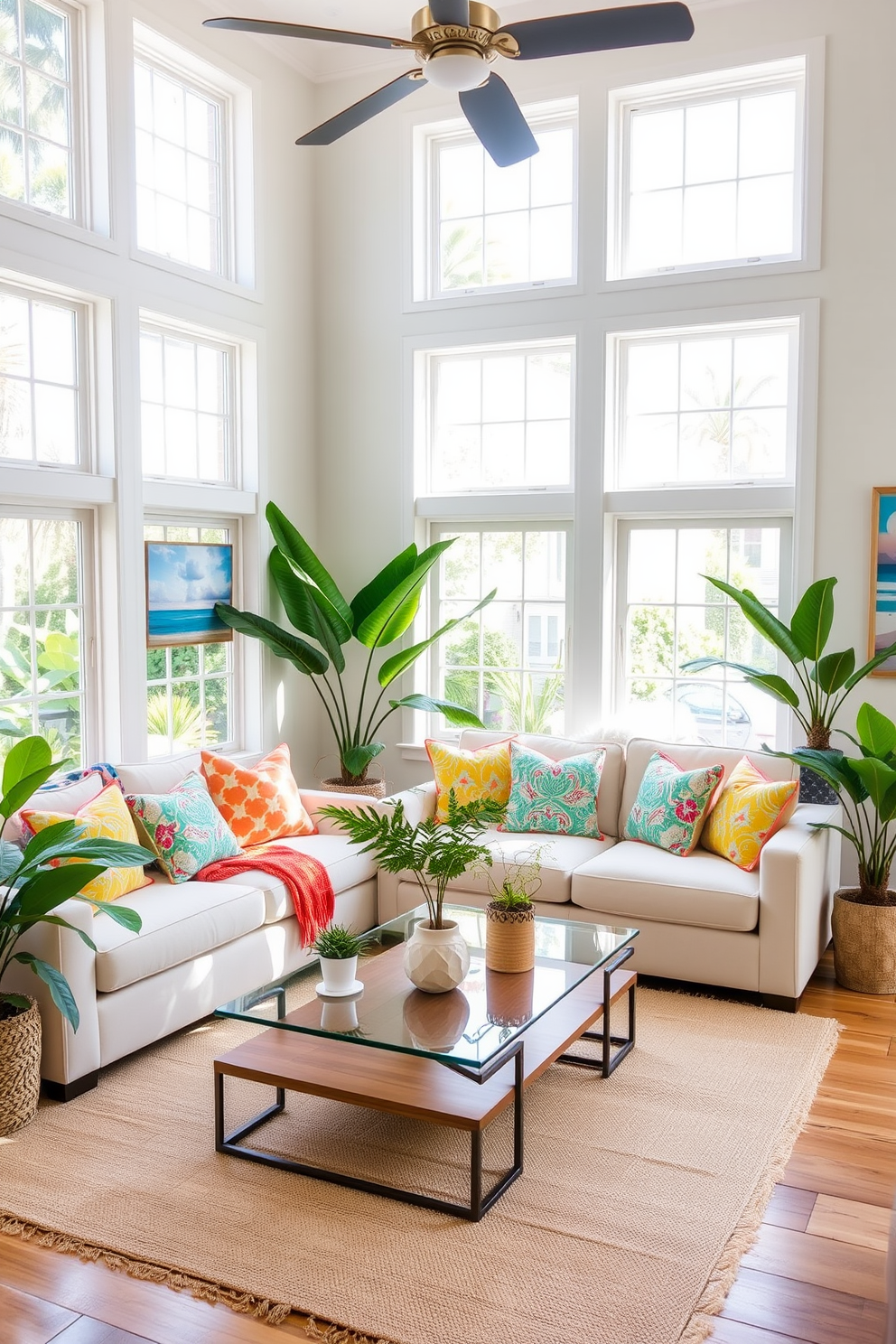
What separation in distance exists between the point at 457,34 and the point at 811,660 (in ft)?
9.68

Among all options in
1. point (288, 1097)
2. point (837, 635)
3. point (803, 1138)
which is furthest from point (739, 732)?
point (288, 1097)

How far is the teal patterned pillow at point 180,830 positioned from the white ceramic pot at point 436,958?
1.23m

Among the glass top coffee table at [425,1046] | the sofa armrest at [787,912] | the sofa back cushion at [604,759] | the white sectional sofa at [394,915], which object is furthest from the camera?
the sofa back cushion at [604,759]

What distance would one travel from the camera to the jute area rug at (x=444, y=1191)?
7.72 feet

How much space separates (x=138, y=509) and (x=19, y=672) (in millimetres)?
863

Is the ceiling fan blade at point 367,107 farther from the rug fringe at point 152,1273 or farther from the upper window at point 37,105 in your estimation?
the rug fringe at point 152,1273

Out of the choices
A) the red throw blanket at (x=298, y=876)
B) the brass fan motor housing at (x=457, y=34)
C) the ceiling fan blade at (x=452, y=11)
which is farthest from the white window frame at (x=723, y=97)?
the red throw blanket at (x=298, y=876)

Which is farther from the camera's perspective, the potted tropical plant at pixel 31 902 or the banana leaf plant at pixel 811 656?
the banana leaf plant at pixel 811 656

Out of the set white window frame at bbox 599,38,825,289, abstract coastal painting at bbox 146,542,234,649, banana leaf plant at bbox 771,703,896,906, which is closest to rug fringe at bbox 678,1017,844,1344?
banana leaf plant at bbox 771,703,896,906

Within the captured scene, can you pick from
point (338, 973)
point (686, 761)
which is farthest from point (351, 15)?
point (338, 973)

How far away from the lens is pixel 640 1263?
248cm

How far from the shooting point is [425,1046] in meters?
2.72

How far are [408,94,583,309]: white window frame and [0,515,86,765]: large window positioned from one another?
2284mm

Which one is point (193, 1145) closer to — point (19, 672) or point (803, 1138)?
point (803, 1138)
